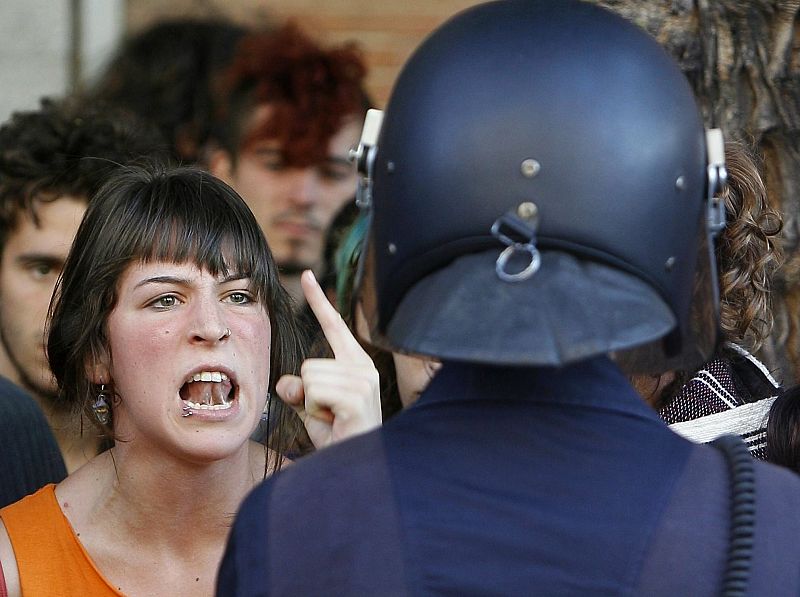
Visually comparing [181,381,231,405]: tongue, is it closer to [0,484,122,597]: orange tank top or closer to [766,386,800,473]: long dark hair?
[0,484,122,597]: orange tank top

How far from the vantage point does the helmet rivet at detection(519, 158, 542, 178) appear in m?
1.42

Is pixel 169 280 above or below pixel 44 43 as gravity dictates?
above

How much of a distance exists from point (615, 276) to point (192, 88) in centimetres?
418

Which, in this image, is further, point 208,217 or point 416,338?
point 208,217

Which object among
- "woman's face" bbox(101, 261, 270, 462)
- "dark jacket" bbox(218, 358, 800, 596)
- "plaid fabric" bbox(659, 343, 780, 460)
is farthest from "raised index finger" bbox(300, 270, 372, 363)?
"plaid fabric" bbox(659, 343, 780, 460)

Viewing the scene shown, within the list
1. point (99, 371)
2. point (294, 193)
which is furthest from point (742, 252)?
point (294, 193)

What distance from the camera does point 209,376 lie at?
2551 mm

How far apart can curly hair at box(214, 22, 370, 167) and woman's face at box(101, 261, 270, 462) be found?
7.91 feet

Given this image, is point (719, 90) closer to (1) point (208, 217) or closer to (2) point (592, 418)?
(1) point (208, 217)

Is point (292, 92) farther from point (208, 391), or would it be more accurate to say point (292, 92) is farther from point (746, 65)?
point (208, 391)

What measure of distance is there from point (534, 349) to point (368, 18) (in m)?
4.20

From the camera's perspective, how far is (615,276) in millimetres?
1421

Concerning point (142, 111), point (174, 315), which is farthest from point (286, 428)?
point (142, 111)

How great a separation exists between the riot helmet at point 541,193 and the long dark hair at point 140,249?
1.11m
